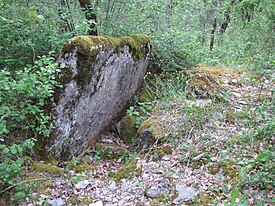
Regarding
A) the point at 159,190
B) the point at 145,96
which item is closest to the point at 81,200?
the point at 159,190

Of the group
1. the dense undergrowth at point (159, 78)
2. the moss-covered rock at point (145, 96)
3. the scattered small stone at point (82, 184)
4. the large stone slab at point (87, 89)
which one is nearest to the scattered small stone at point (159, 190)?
the dense undergrowth at point (159, 78)

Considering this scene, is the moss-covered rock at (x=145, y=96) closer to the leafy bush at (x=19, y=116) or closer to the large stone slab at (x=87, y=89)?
the large stone slab at (x=87, y=89)

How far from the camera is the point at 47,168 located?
3535mm

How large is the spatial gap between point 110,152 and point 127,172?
808 mm

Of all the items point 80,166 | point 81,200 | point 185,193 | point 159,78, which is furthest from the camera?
point 159,78

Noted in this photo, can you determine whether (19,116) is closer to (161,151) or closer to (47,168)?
(47,168)

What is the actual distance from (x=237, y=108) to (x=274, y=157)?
172 centimetres

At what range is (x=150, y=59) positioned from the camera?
6703 mm

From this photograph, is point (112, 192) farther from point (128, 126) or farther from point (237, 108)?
point (237, 108)

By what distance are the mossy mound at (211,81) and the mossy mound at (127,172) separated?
203 cm

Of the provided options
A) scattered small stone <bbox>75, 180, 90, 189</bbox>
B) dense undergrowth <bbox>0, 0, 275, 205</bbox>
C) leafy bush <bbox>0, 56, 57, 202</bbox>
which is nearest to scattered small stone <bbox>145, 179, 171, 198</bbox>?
dense undergrowth <bbox>0, 0, 275, 205</bbox>

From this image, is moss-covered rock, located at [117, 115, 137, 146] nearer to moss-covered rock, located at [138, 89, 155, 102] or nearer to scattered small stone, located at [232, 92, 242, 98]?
moss-covered rock, located at [138, 89, 155, 102]

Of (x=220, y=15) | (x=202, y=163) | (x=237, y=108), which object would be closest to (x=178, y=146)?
(x=202, y=163)

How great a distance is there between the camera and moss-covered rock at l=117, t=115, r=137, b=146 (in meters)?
5.04
